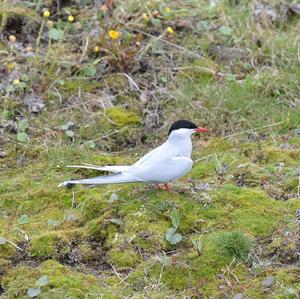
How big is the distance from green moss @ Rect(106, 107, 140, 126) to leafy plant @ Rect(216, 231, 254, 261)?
1981 mm

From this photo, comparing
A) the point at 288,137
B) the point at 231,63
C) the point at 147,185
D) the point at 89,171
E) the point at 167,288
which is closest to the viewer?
the point at 167,288

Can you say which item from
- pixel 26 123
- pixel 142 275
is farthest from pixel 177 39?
pixel 142 275

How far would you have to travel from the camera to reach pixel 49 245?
160 inches

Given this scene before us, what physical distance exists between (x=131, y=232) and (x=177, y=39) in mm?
2866

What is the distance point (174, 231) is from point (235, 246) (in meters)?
0.34

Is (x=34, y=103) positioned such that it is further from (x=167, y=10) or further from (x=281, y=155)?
(x=281, y=155)

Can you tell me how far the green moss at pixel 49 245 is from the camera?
4023 millimetres

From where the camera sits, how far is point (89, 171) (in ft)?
16.8

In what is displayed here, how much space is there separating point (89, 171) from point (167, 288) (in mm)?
1558

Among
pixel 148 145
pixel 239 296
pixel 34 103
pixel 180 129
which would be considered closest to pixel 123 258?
pixel 239 296

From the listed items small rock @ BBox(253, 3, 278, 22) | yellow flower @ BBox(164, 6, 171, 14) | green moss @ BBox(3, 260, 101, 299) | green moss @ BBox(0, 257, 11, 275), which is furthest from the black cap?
small rock @ BBox(253, 3, 278, 22)

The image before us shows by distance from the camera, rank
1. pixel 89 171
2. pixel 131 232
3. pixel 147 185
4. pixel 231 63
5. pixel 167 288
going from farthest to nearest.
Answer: pixel 231 63 → pixel 89 171 → pixel 147 185 → pixel 131 232 → pixel 167 288

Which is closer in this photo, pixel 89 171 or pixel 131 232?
pixel 131 232

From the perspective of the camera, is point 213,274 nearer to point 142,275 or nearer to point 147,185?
point 142,275
